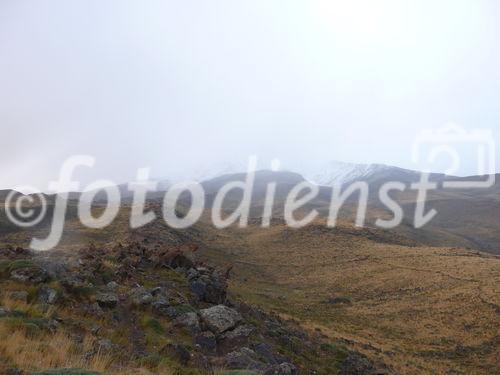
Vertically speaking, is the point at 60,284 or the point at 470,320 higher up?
the point at 60,284

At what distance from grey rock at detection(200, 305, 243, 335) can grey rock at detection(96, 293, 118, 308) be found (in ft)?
8.52

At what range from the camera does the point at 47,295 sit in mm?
10516

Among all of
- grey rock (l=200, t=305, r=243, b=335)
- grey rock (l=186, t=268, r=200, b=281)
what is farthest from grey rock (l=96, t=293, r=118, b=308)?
grey rock (l=186, t=268, r=200, b=281)

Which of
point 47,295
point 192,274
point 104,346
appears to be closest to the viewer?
point 104,346

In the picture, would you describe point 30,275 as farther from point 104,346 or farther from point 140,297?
point 104,346

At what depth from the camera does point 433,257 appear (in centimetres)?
4250

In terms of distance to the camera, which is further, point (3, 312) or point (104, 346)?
point (3, 312)

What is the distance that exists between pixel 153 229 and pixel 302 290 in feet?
57.2

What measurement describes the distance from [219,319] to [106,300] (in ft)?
10.8

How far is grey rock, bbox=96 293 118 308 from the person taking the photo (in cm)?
1131

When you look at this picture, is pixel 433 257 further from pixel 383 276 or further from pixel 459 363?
pixel 459 363

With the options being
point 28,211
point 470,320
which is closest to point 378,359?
point 470,320

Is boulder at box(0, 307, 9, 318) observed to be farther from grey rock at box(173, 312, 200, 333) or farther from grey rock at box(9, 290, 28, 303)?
grey rock at box(173, 312, 200, 333)

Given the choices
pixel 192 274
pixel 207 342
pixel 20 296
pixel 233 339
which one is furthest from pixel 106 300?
pixel 192 274
